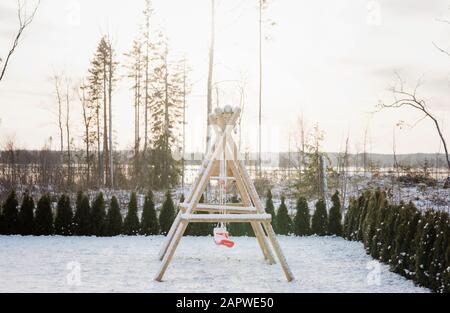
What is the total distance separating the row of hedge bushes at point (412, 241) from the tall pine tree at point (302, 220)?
274 centimetres

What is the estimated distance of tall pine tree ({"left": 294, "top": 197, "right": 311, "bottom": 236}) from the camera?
12.8 meters

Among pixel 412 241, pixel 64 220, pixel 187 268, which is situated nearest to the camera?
pixel 412 241

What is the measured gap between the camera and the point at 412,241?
7449mm

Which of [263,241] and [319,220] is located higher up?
[263,241]

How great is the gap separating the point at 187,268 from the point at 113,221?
504cm

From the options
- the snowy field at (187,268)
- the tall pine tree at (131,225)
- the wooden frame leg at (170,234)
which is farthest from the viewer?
the tall pine tree at (131,225)

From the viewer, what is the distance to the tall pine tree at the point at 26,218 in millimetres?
12555

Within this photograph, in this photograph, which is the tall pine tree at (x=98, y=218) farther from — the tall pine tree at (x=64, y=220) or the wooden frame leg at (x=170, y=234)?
the wooden frame leg at (x=170, y=234)

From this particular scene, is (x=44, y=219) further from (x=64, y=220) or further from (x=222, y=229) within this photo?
(x=222, y=229)

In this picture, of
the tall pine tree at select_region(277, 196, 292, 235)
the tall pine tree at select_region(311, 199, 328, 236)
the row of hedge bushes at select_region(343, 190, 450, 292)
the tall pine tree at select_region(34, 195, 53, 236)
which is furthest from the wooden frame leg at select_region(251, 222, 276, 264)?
the tall pine tree at select_region(34, 195, 53, 236)

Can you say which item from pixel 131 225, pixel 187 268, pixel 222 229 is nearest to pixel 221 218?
pixel 222 229

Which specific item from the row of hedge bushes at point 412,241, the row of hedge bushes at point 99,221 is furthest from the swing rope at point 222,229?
the row of hedge bushes at point 99,221

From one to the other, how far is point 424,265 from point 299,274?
1788mm

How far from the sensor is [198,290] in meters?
6.53
